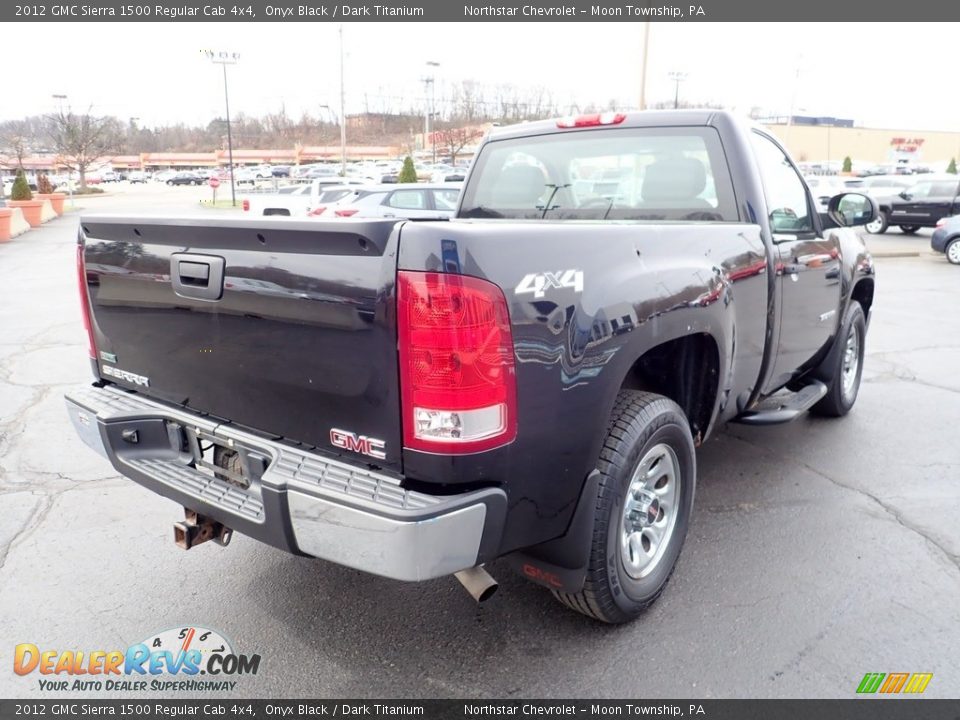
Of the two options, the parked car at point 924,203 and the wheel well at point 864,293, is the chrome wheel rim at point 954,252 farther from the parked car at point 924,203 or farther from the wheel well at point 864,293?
the wheel well at point 864,293

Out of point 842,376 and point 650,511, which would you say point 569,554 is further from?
point 842,376

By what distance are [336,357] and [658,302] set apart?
1.19 m

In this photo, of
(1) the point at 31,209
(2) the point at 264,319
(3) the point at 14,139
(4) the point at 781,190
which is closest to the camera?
(2) the point at 264,319

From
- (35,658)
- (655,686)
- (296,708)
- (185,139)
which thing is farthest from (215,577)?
(185,139)

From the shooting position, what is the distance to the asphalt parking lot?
100 inches

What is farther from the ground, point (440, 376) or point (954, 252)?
point (440, 376)

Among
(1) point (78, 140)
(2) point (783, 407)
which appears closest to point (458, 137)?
(1) point (78, 140)

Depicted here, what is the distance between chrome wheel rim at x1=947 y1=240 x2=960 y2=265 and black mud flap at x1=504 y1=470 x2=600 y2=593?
Result: 55.5ft

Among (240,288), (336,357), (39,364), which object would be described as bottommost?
(39,364)

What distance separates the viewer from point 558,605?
2957 millimetres

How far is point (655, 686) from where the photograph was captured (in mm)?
2477

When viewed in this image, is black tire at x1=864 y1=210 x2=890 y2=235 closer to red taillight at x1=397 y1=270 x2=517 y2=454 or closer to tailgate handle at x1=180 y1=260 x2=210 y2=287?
red taillight at x1=397 y1=270 x2=517 y2=454

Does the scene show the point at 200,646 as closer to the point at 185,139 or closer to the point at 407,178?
the point at 407,178

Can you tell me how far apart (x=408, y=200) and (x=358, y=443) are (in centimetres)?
1285
